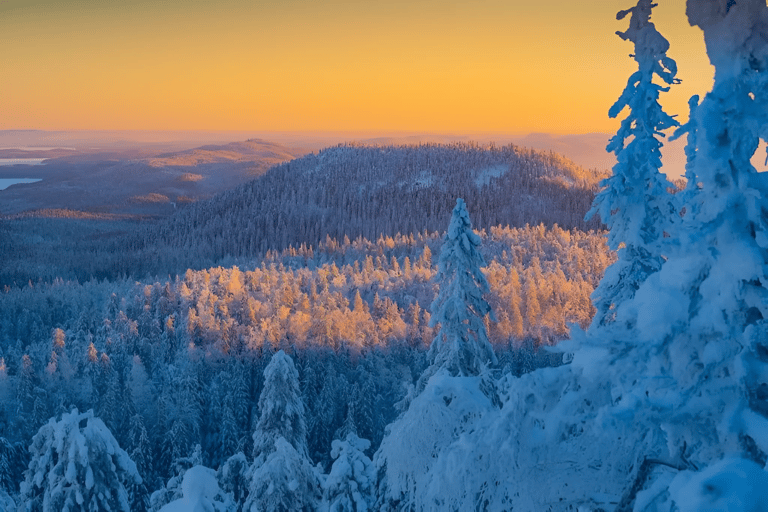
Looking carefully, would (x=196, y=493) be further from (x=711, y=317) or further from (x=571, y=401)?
(x=711, y=317)

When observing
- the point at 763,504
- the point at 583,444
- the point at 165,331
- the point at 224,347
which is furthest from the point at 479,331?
the point at 165,331

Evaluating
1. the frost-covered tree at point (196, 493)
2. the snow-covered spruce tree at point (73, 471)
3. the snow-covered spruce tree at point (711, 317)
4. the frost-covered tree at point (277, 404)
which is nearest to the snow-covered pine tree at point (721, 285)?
the snow-covered spruce tree at point (711, 317)

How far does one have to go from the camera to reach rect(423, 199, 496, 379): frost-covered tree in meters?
16.8

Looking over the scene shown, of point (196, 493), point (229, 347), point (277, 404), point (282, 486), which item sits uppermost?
point (196, 493)

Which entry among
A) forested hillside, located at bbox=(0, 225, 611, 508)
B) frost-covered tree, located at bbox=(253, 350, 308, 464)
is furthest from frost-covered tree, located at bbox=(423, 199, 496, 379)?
forested hillside, located at bbox=(0, 225, 611, 508)

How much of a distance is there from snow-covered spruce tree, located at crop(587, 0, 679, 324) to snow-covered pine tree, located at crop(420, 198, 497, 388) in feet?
12.8

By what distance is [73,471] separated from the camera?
45.8 feet

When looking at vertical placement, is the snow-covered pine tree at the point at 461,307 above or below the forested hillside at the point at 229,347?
above

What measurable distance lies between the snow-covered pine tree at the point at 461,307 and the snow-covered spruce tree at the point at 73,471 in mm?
10054

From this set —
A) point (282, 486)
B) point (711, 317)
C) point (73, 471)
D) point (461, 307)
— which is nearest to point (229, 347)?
point (282, 486)

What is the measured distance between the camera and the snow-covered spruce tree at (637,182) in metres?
13.0

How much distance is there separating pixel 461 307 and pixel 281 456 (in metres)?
7.32

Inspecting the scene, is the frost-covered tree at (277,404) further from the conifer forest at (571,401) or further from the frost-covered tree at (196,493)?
the frost-covered tree at (196,493)

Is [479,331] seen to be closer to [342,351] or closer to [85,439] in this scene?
[85,439]
